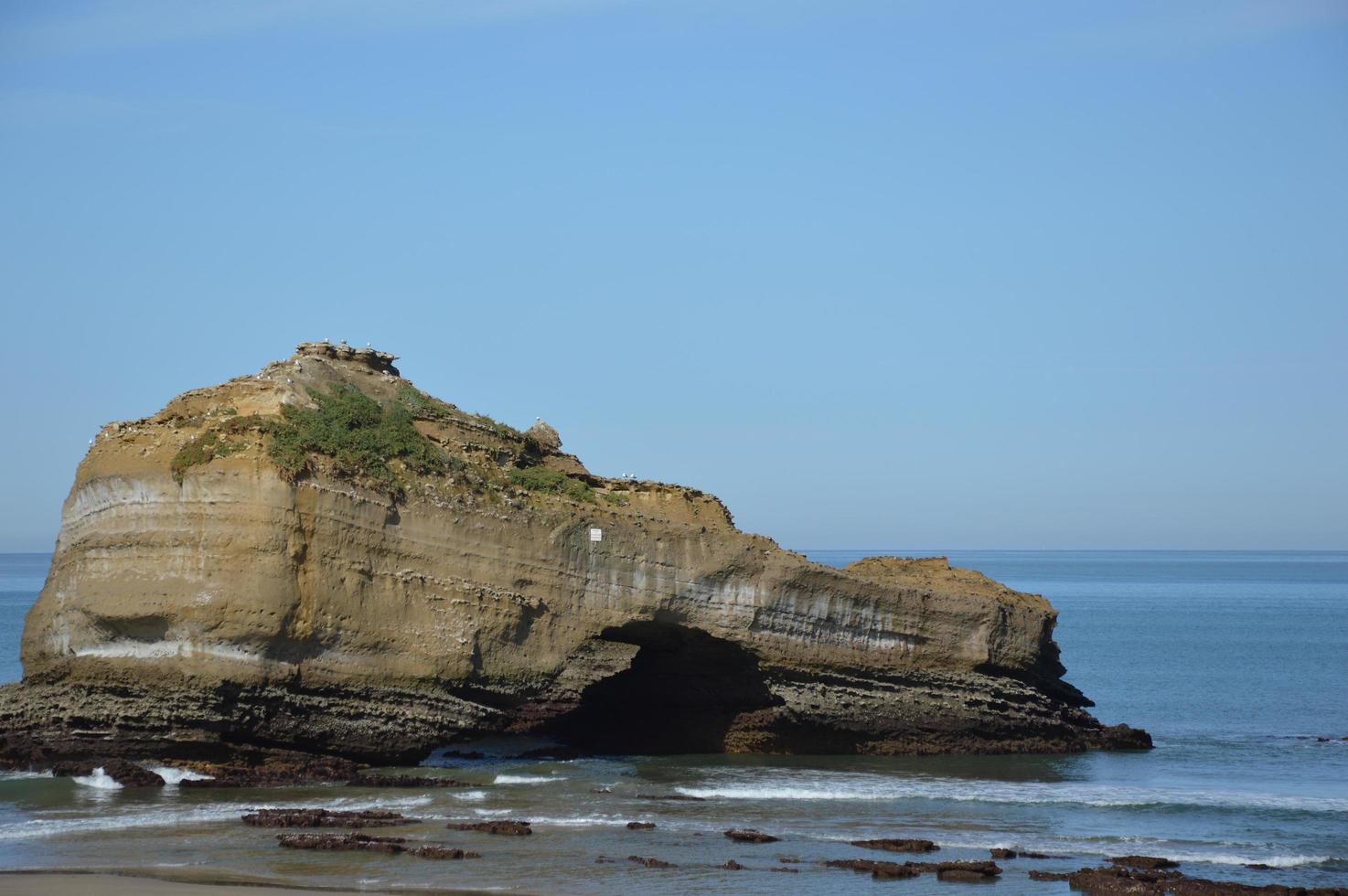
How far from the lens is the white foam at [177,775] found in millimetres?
25266

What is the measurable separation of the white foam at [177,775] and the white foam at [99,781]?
2.16 feet

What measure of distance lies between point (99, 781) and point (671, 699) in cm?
1115

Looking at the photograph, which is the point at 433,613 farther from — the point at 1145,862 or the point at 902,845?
the point at 1145,862

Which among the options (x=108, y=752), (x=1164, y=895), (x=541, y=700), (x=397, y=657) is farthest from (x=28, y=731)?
(x=1164, y=895)

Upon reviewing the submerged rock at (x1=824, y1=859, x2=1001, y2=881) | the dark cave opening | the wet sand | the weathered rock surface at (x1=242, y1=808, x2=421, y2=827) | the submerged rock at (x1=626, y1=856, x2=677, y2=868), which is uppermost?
the dark cave opening

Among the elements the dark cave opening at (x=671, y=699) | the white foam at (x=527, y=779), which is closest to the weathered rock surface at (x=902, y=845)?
the white foam at (x=527, y=779)

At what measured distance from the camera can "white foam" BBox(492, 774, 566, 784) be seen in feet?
87.2

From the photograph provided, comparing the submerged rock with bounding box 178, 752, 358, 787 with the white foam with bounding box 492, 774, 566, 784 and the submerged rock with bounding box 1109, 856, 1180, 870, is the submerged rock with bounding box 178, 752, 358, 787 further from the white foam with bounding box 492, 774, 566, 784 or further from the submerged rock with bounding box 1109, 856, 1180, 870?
the submerged rock with bounding box 1109, 856, 1180, 870

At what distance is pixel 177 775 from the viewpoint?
2539 cm

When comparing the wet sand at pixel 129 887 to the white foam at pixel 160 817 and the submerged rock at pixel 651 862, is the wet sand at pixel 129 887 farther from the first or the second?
the submerged rock at pixel 651 862

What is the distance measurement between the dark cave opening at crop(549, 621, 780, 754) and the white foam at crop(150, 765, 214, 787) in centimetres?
670

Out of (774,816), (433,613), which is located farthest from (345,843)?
(774,816)

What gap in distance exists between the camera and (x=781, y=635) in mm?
28984

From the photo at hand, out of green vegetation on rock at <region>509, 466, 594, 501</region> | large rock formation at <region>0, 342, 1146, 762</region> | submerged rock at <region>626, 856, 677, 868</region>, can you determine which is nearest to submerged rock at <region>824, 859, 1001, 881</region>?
submerged rock at <region>626, 856, 677, 868</region>
